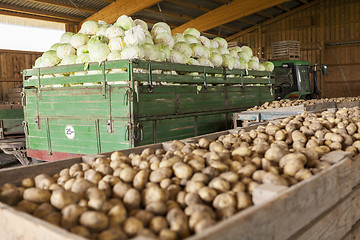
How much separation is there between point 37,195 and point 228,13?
14.4 m


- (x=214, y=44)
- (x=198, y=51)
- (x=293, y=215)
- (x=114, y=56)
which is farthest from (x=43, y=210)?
(x=214, y=44)

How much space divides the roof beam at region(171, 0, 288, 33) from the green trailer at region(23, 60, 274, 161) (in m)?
9.31

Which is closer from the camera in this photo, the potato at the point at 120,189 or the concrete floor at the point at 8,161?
the potato at the point at 120,189

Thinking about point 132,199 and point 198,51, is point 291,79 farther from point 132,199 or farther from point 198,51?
point 132,199

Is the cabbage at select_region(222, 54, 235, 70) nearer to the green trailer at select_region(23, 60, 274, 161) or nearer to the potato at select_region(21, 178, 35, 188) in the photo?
the green trailer at select_region(23, 60, 274, 161)

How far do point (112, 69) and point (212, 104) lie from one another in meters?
2.08

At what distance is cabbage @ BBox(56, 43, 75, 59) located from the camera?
526 centimetres

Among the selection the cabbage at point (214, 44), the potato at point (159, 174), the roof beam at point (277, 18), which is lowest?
the potato at point (159, 174)

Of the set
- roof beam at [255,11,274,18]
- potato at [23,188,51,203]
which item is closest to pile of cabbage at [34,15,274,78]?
potato at [23,188,51,203]

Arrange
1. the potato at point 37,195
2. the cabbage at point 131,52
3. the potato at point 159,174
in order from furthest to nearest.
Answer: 1. the cabbage at point 131,52
2. the potato at point 159,174
3. the potato at point 37,195

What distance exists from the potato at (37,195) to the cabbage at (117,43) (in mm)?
3352

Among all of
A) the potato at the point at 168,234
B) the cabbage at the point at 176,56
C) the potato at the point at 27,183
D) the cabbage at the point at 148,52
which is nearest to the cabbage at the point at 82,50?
the cabbage at the point at 148,52

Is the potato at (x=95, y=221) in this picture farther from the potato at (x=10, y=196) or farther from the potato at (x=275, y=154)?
the potato at (x=275, y=154)

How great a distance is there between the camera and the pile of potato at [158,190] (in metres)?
1.38
